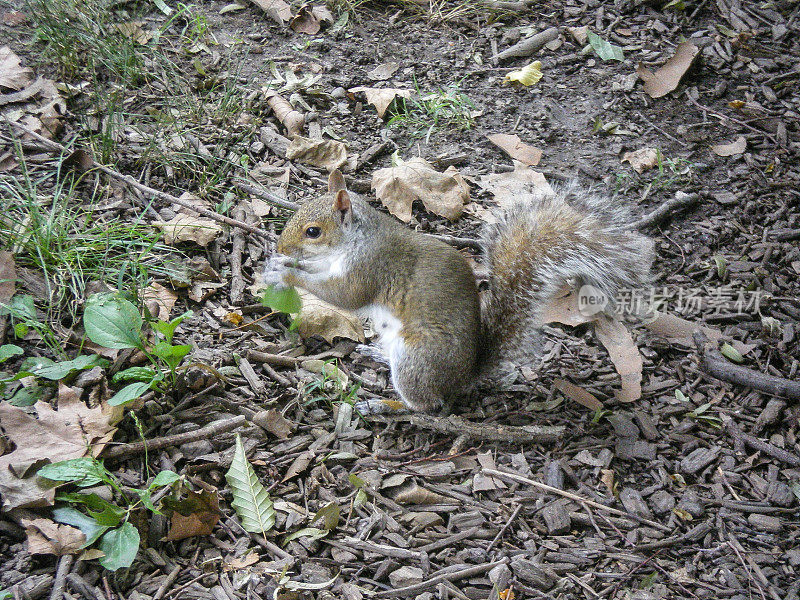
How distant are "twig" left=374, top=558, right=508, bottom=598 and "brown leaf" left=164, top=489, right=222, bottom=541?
1.86 feet

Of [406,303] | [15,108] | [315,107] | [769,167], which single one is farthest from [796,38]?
[15,108]

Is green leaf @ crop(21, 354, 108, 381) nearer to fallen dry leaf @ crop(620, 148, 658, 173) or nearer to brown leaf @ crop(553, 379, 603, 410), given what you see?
brown leaf @ crop(553, 379, 603, 410)

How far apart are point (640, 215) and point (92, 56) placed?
300cm

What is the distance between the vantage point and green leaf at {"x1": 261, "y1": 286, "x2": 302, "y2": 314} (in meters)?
2.68

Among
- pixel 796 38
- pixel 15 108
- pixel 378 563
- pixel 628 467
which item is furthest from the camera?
pixel 796 38

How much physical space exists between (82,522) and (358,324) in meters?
1.45

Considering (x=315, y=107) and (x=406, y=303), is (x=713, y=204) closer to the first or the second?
(x=406, y=303)

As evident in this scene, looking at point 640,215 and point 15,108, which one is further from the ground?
point 15,108

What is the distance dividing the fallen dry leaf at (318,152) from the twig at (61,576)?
231cm

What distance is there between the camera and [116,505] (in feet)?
6.86

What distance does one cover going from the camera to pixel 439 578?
2.12 metres

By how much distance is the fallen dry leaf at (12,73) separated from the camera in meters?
3.51

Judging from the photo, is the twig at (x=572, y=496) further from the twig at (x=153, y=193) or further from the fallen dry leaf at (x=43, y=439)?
the twig at (x=153, y=193)

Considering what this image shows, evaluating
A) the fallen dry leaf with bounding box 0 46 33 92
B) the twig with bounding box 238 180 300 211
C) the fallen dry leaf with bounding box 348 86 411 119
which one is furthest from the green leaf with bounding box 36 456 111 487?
the fallen dry leaf with bounding box 348 86 411 119
